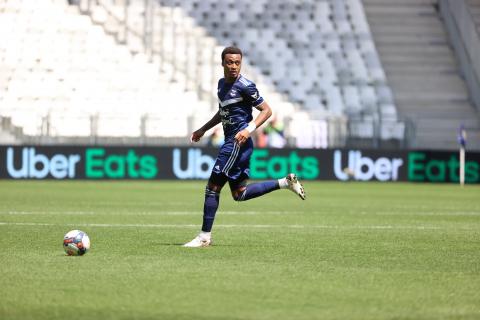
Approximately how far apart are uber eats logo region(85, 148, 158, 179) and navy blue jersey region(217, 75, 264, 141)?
63.4ft

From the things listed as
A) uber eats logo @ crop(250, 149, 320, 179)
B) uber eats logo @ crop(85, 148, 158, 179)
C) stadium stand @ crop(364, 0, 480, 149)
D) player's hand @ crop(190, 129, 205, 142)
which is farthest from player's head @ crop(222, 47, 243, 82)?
stadium stand @ crop(364, 0, 480, 149)

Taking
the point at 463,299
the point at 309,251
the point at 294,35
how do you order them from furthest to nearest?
the point at 294,35 < the point at 309,251 < the point at 463,299

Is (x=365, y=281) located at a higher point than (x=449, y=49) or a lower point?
lower

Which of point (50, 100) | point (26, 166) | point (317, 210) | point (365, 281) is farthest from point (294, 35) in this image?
point (365, 281)

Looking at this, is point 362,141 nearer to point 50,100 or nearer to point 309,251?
point 50,100

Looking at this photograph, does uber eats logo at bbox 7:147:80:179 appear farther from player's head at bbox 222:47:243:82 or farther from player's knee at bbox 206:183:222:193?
player's head at bbox 222:47:243:82

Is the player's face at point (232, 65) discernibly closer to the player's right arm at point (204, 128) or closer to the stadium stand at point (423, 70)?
the player's right arm at point (204, 128)

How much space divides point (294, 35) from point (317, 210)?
19850 millimetres

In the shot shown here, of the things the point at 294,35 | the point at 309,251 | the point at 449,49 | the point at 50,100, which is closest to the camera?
the point at 309,251

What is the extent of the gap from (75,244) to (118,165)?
832 inches

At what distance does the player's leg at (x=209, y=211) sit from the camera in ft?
38.1

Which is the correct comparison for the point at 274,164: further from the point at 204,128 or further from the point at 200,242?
the point at 200,242

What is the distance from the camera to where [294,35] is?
38.3 m

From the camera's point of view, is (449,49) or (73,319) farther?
(449,49)
